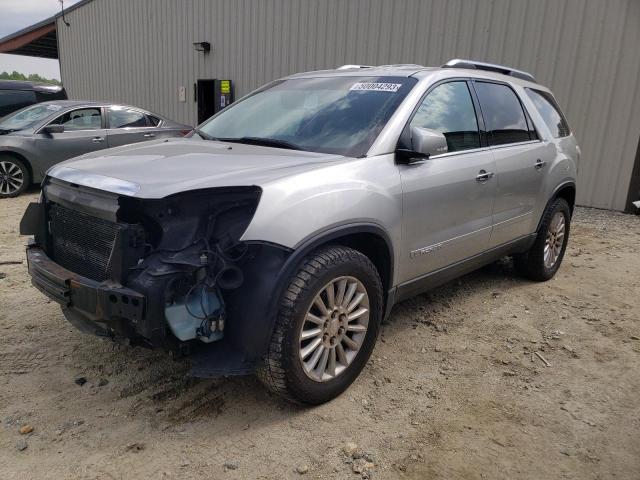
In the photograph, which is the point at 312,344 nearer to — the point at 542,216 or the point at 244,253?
the point at 244,253

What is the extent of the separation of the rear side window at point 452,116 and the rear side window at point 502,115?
195 mm

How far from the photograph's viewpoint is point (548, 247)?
4.95 meters

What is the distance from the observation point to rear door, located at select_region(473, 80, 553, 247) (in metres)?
3.95

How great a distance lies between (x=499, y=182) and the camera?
12.8 ft

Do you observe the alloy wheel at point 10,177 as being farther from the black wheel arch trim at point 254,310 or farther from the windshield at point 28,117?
the black wheel arch trim at point 254,310

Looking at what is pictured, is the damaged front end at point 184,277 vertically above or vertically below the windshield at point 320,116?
below

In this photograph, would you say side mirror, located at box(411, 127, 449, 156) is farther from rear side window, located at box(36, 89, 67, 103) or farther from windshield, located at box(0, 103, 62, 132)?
rear side window, located at box(36, 89, 67, 103)

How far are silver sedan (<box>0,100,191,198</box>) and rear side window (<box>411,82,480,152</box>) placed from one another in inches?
260

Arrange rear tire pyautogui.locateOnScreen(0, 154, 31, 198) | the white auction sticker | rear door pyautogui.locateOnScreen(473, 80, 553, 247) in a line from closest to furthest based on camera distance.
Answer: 1. the white auction sticker
2. rear door pyautogui.locateOnScreen(473, 80, 553, 247)
3. rear tire pyautogui.locateOnScreen(0, 154, 31, 198)

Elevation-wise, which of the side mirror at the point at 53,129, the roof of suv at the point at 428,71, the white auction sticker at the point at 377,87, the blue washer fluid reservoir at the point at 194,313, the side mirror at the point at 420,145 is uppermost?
the roof of suv at the point at 428,71

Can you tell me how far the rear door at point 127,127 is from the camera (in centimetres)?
880

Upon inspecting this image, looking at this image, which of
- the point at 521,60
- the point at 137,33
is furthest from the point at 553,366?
the point at 137,33

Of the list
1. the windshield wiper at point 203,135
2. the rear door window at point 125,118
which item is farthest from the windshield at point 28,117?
the windshield wiper at point 203,135

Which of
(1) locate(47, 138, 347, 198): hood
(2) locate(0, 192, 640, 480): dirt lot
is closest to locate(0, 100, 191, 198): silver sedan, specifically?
(2) locate(0, 192, 640, 480): dirt lot
